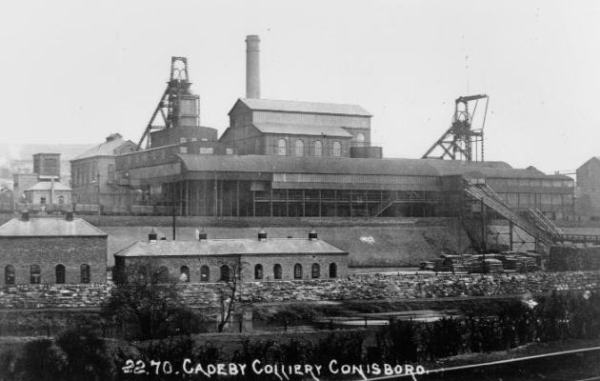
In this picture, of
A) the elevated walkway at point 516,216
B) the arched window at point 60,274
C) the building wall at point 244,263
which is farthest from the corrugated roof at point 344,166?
the arched window at point 60,274

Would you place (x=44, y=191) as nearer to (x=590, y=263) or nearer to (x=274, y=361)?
(x=590, y=263)

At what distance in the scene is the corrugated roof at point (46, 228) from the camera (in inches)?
1267

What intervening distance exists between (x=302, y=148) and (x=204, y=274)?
69.7ft

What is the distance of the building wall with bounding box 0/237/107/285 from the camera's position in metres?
31.8

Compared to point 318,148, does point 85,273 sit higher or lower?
lower

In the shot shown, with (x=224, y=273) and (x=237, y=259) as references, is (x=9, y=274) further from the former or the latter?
(x=237, y=259)

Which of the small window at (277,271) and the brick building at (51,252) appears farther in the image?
the small window at (277,271)

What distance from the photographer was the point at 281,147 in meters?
53.4

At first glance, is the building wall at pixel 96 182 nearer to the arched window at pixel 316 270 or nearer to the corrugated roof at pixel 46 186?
the corrugated roof at pixel 46 186

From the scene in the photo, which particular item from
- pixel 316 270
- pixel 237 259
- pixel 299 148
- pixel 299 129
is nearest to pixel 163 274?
pixel 237 259

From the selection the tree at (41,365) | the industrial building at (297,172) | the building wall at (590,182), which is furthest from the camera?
the building wall at (590,182)

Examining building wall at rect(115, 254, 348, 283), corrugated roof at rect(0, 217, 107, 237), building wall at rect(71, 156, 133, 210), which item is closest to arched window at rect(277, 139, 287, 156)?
building wall at rect(71, 156, 133, 210)

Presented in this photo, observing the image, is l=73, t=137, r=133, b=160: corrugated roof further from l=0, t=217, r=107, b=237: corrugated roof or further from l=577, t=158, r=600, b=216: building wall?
l=577, t=158, r=600, b=216: building wall

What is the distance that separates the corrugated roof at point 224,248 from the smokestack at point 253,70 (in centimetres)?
2100
